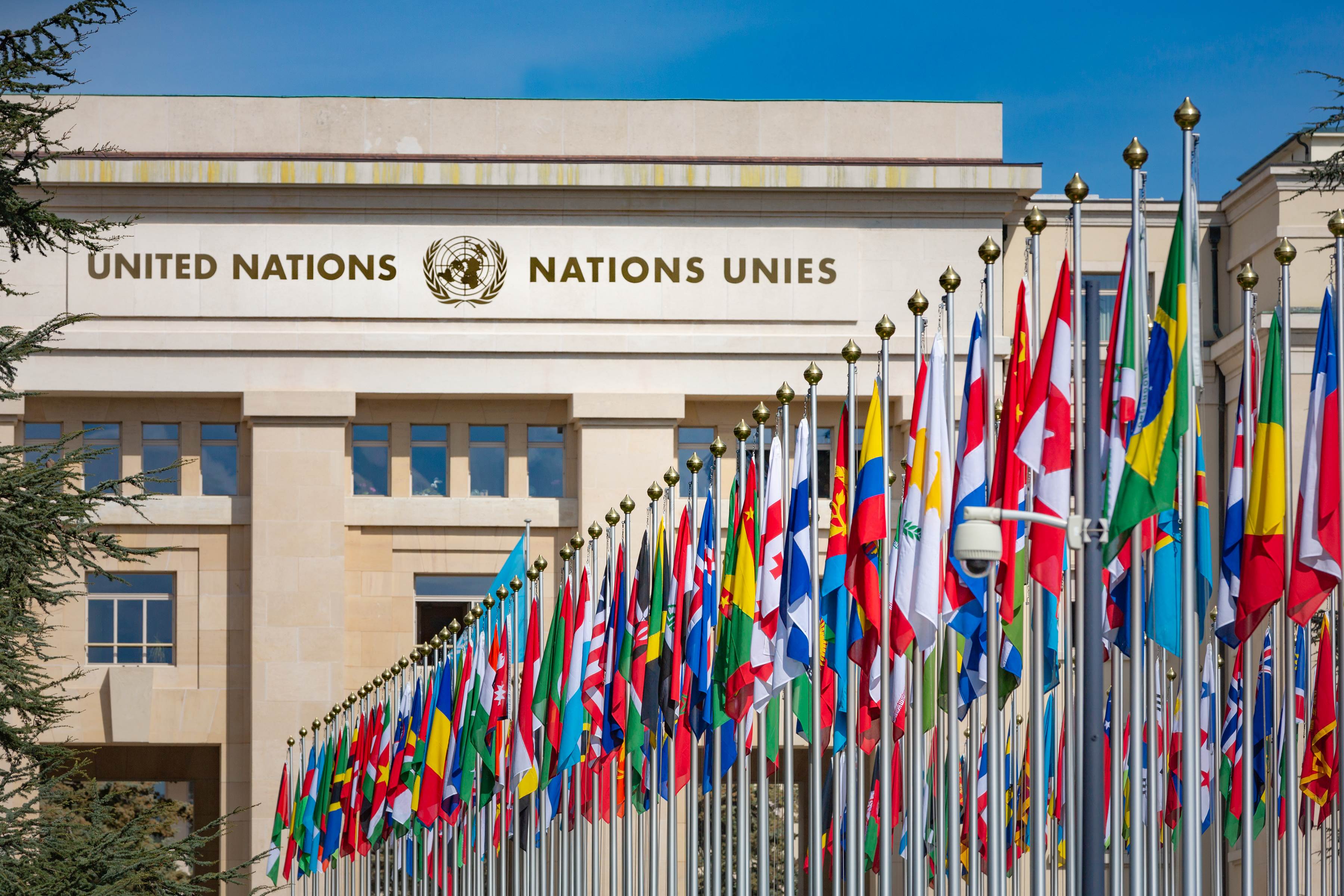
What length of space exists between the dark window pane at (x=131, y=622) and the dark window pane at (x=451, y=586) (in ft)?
20.1

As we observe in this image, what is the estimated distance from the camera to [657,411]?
143 ft

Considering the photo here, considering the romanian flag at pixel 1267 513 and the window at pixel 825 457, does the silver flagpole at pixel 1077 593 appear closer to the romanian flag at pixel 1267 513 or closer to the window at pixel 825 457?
A: the romanian flag at pixel 1267 513

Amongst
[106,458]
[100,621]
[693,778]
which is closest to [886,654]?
[693,778]

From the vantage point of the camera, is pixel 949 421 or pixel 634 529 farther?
pixel 634 529

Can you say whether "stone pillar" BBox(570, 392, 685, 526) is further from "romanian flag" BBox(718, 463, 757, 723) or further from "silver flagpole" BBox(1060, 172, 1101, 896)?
"silver flagpole" BBox(1060, 172, 1101, 896)

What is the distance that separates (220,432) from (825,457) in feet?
45.0

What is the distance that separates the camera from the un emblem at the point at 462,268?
4397cm

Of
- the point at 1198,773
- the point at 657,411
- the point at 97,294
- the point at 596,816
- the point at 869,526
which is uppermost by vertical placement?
the point at 97,294

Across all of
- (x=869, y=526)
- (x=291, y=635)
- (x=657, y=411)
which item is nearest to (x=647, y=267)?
(x=657, y=411)

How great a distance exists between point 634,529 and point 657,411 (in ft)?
9.88

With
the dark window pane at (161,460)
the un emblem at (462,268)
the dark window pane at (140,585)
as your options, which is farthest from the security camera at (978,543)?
the dark window pane at (140,585)

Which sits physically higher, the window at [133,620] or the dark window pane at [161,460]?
the dark window pane at [161,460]

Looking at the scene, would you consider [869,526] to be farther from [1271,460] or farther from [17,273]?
[17,273]

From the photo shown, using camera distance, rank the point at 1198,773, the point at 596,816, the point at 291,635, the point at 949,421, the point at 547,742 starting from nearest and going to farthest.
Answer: the point at 1198,773, the point at 949,421, the point at 547,742, the point at 596,816, the point at 291,635
